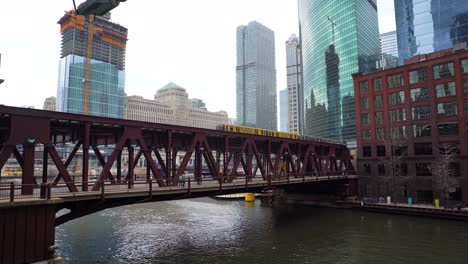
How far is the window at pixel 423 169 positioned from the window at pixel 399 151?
3.25 metres

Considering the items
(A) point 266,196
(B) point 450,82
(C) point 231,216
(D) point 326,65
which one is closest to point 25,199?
(C) point 231,216

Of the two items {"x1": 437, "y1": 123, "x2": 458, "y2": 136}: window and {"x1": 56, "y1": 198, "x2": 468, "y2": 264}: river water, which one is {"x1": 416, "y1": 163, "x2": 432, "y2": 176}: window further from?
{"x1": 56, "y1": 198, "x2": 468, "y2": 264}: river water

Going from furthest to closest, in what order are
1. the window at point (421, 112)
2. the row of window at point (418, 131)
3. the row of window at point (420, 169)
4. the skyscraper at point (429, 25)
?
the skyscraper at point (429, 25) < the window at point (421, 112) < the row of window at point (418, 131) < the row of window at point (420, 169)

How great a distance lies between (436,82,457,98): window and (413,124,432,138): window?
6.13m

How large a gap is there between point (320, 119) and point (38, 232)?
16283cm

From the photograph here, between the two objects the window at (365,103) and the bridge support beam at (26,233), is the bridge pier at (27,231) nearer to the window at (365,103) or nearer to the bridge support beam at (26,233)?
the bridge support beam at (26,233)

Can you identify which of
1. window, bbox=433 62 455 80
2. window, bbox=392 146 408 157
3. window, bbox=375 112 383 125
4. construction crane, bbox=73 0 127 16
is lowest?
window, bbox=392 146 408 157

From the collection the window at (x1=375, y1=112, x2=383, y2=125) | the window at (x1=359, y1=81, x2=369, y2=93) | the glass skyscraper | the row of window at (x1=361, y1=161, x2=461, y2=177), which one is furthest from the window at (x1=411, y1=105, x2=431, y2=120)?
the glass skyscraper

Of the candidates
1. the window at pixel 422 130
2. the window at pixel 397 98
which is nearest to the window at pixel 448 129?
the window at pixel 422 130

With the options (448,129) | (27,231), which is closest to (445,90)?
(448,129)

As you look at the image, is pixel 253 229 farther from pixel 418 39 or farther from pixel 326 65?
pixel 418 39

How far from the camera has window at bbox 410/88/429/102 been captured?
195 feet

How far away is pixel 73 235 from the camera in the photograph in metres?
34.4

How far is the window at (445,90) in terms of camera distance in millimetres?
55856
